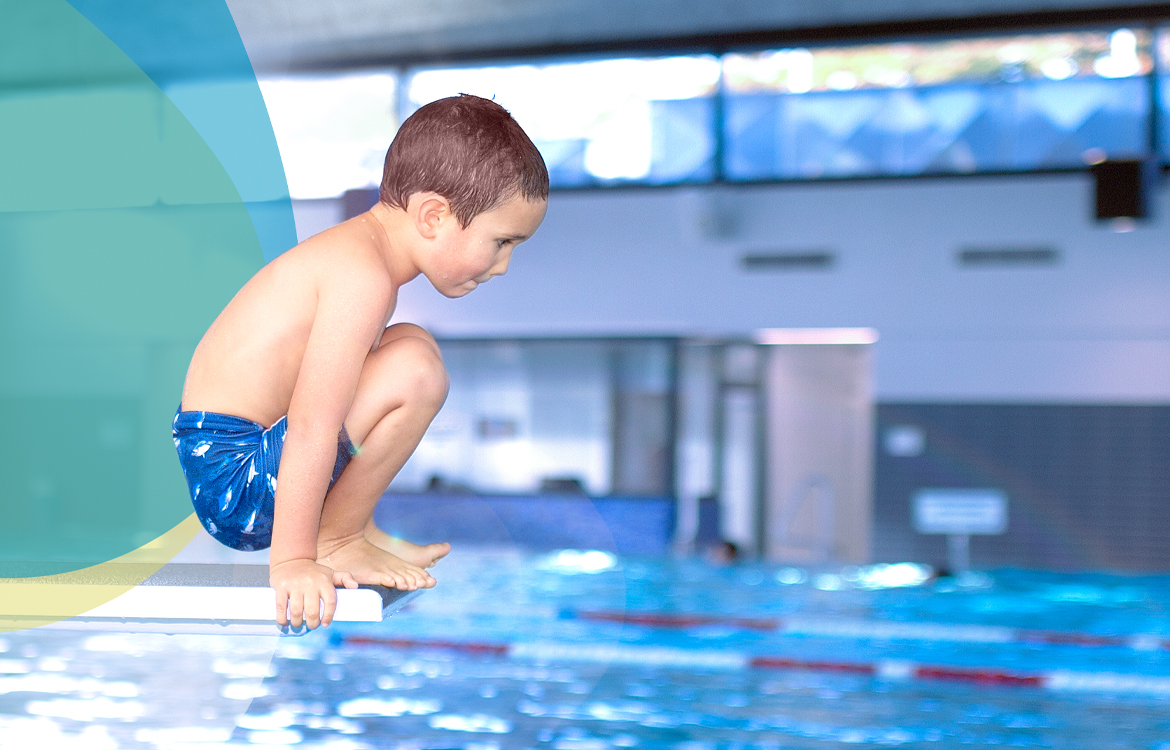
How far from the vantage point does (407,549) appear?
6.03 feet

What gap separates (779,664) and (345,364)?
4178mm

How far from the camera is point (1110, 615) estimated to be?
7.07 meters

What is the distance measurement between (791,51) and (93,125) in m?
5.98

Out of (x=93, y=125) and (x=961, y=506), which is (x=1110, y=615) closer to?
(x=961, y=506)

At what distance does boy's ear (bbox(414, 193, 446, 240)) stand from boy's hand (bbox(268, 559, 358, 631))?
49 cm

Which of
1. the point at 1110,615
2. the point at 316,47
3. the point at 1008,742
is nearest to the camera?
the point at 1008,742

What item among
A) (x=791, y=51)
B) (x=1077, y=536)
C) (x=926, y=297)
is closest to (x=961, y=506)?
(x=1077, y=536)

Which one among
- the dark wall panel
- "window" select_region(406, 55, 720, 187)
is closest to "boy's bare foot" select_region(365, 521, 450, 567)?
the dark wall panel

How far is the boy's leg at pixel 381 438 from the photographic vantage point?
153cm

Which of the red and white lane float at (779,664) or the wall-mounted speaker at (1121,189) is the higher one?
the wall-mounted speaker at (1121,189)

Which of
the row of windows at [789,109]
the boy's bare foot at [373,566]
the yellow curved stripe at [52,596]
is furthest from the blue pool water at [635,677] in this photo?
the row of windows at [789,109]

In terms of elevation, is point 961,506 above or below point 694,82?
below

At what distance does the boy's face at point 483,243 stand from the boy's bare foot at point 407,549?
0.51 meters

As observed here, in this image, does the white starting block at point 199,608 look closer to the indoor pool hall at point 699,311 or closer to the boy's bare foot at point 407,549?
the boy's bare foot at point 407,549
